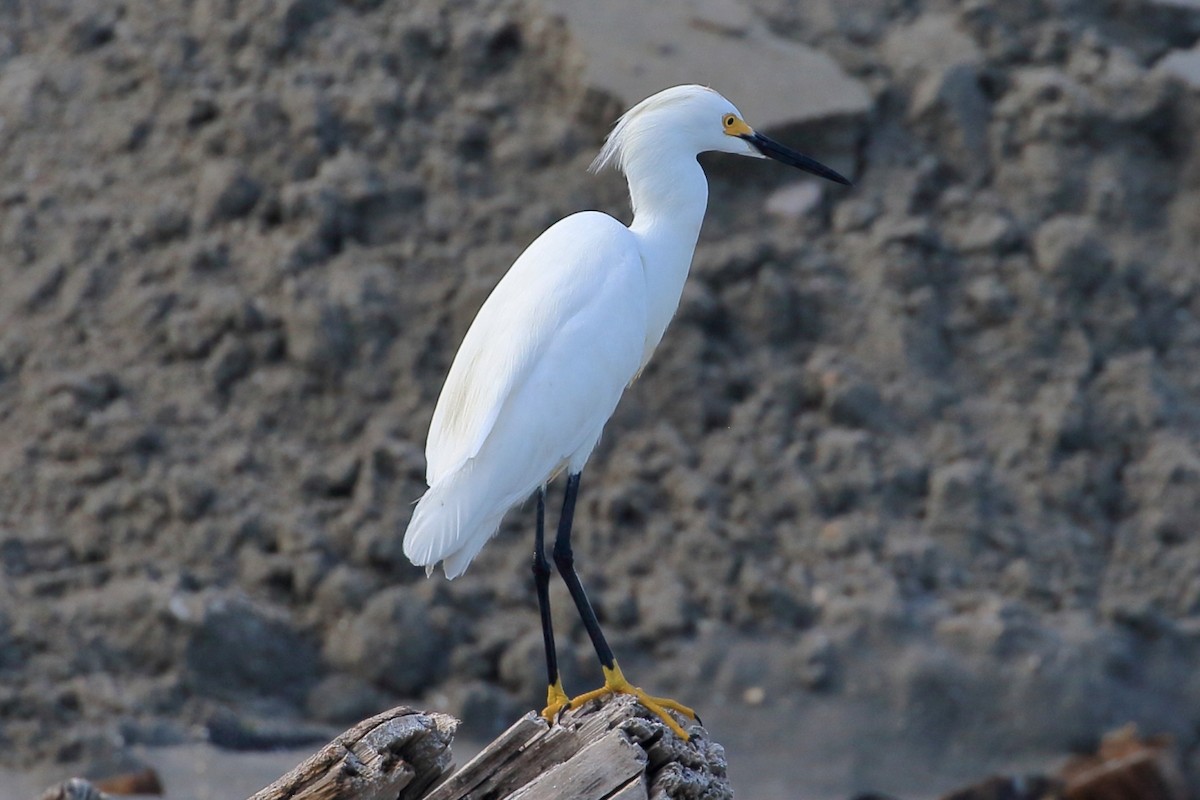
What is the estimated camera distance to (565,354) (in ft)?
13.6

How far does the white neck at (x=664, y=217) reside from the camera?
14.5ft

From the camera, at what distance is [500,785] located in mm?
3291

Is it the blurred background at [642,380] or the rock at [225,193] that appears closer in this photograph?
the blurred background at [642,380]

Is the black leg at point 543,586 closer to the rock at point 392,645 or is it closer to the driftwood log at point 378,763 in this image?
the driftwood log at point 378,763

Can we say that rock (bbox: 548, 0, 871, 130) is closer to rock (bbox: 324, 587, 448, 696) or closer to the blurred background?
the blurred background

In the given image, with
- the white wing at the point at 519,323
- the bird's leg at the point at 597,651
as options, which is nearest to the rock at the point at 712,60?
the white wing at the point at 519,323

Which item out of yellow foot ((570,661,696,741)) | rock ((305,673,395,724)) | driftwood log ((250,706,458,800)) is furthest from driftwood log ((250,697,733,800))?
rock ((305,673,395,724))

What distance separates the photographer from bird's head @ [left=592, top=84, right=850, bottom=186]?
4453 millimetres

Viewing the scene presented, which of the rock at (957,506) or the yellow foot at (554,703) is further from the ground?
the yellow foot at (554,703)

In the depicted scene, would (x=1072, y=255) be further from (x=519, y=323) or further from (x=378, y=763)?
(x=378, y=763)

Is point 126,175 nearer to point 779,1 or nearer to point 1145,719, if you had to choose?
point 779,1

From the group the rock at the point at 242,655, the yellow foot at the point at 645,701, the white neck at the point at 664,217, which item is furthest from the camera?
the rock at the point at 242,655

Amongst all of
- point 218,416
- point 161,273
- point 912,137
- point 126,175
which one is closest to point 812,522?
point 912,137

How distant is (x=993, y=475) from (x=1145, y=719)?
1.21m
